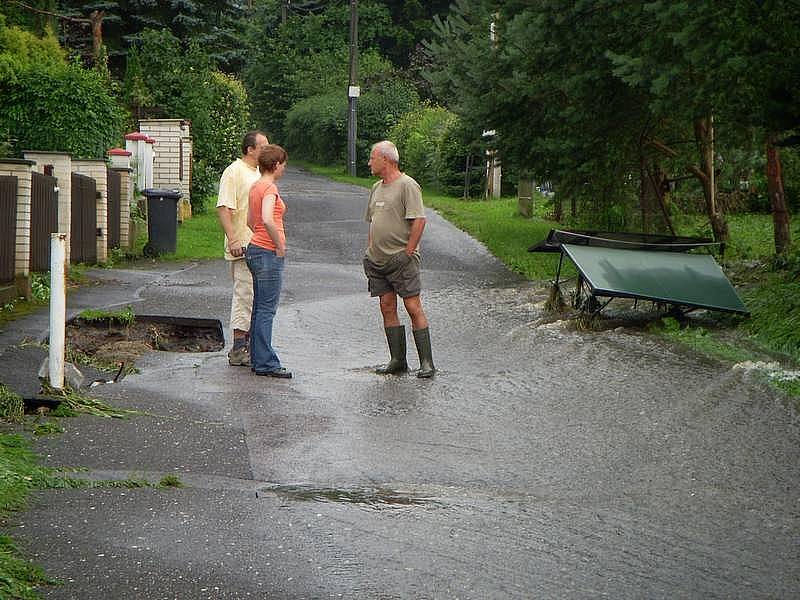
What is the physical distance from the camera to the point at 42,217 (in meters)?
14.3

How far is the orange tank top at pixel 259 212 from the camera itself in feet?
32.5

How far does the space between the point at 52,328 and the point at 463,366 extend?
3762mm

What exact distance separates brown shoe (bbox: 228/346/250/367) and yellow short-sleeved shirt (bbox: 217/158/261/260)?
2.48 feet

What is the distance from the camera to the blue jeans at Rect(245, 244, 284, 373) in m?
9.99

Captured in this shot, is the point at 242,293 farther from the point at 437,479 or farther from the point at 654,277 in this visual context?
the point at 654,277

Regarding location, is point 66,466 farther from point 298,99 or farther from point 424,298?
point 298,99

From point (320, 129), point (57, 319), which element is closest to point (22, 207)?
point (57, 319)

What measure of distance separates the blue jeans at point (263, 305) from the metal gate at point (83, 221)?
23.1ft

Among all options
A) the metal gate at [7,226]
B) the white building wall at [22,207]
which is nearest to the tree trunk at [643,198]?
the white building wall at [22,207]

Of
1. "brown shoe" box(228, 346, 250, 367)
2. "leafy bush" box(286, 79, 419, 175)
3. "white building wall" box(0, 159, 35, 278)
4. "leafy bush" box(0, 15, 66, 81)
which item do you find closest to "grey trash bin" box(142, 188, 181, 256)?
"leafy bush" box(0, 15, 66, 81)

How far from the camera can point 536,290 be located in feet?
55.4

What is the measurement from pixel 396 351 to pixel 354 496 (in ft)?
13.1

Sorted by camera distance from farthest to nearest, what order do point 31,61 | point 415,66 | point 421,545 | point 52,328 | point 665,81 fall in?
point 415,66, point 31,61, point 665,81, point 52,328, point 421,545

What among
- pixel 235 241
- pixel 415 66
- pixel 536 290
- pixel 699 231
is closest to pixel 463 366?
pixel 235 241
